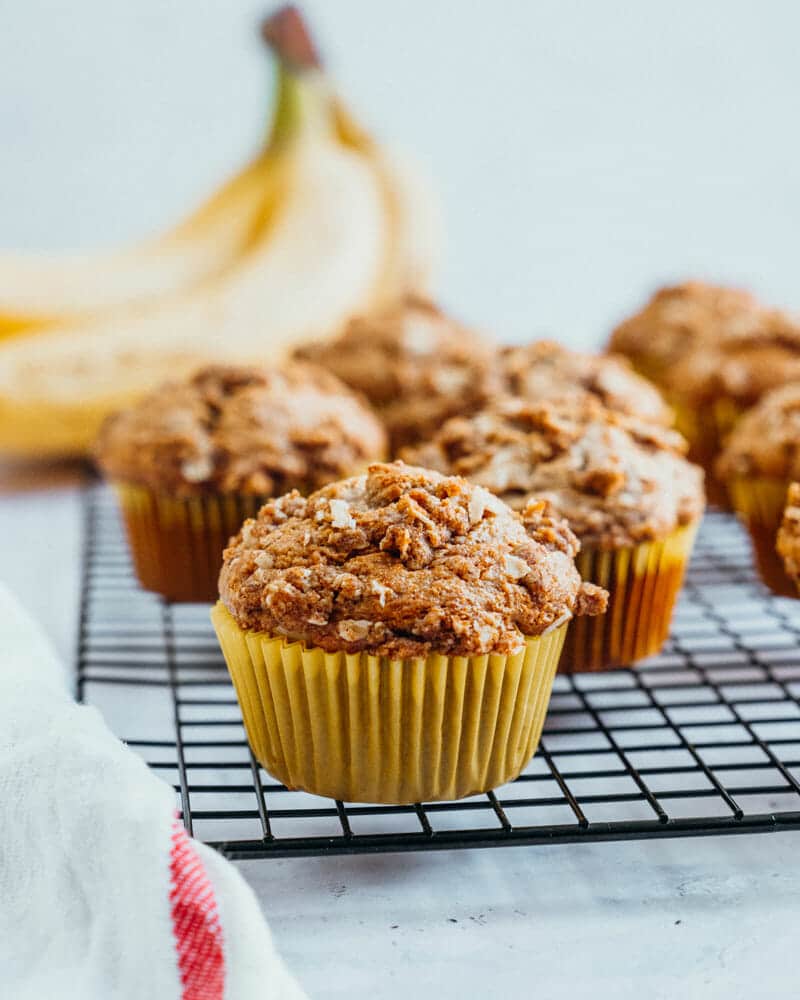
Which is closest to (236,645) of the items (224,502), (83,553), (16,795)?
(16,795)

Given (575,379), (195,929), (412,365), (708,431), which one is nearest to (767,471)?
(575,379)

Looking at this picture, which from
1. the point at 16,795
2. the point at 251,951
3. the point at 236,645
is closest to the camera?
the point at 251,951

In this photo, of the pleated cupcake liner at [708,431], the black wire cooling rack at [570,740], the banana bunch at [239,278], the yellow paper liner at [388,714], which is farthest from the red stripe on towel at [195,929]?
the banana bunch at [239,278]

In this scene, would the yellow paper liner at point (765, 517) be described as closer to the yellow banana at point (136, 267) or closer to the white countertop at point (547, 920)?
the white countertop at point (547, 920)

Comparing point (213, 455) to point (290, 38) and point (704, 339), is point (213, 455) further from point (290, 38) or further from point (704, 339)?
point (290, 38)

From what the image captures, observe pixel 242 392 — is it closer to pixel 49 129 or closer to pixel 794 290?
pixel 49 129

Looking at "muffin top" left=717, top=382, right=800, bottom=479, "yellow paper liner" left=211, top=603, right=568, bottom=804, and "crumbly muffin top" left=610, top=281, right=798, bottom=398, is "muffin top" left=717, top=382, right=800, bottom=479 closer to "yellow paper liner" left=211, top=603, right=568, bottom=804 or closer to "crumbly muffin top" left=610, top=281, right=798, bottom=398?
"crumbly muffin top" left=610, top=281, right=798, bottom=398

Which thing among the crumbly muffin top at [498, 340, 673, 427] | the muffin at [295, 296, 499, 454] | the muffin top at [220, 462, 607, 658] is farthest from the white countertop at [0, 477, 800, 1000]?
the muffin at [295, 296, 499, 454]
